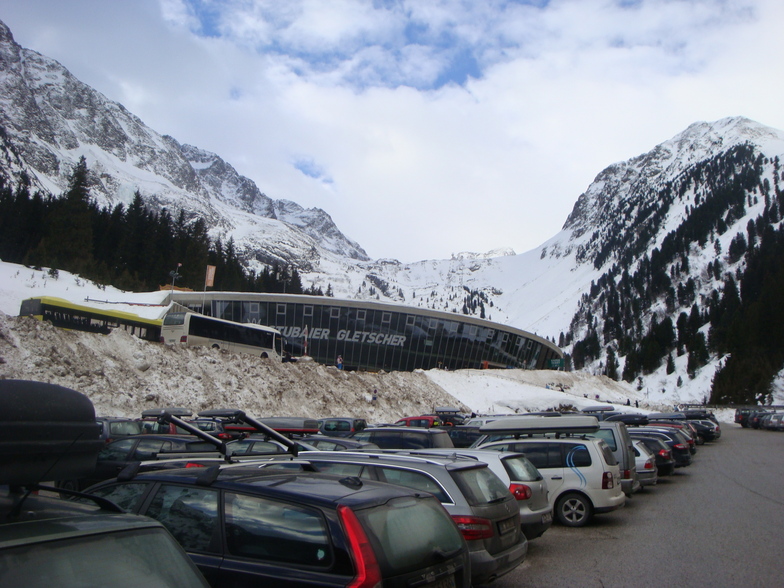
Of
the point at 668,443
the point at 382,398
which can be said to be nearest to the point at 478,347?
the point at 382,398

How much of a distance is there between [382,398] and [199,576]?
39.1 metres

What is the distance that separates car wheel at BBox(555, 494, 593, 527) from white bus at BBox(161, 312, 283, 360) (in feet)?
109

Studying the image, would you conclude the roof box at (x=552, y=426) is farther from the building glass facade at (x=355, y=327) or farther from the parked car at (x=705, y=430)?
the building glass facade at (x=355, y=327)

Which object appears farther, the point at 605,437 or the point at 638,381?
the point at 638,381

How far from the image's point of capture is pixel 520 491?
30.1 feet

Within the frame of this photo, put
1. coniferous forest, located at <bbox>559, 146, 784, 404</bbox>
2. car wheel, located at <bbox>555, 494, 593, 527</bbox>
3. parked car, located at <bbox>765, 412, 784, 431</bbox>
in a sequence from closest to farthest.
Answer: car wheel, located at <bbox>555, 494, 593, 527</bbox>
parked car, located at <bbox>765, 412, 784, 431</bbox>
coniferous forest, located at <bbox>559, 146, 784, 404</bbox>

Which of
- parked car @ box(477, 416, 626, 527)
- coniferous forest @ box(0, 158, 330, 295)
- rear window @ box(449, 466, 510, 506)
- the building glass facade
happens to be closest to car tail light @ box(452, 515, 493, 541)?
rear window @ box(449, 466, 510, 506)

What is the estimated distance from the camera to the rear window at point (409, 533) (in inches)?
162

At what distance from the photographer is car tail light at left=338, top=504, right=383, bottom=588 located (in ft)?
12.7

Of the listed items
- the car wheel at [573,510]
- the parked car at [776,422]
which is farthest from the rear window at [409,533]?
the parked car at [776,422]

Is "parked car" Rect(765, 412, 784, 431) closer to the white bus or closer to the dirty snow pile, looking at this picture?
the dirty snow pile

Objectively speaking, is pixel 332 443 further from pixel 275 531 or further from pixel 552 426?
pixel 275 531

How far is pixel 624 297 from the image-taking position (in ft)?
644

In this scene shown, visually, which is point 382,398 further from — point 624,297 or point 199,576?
point 624,297
